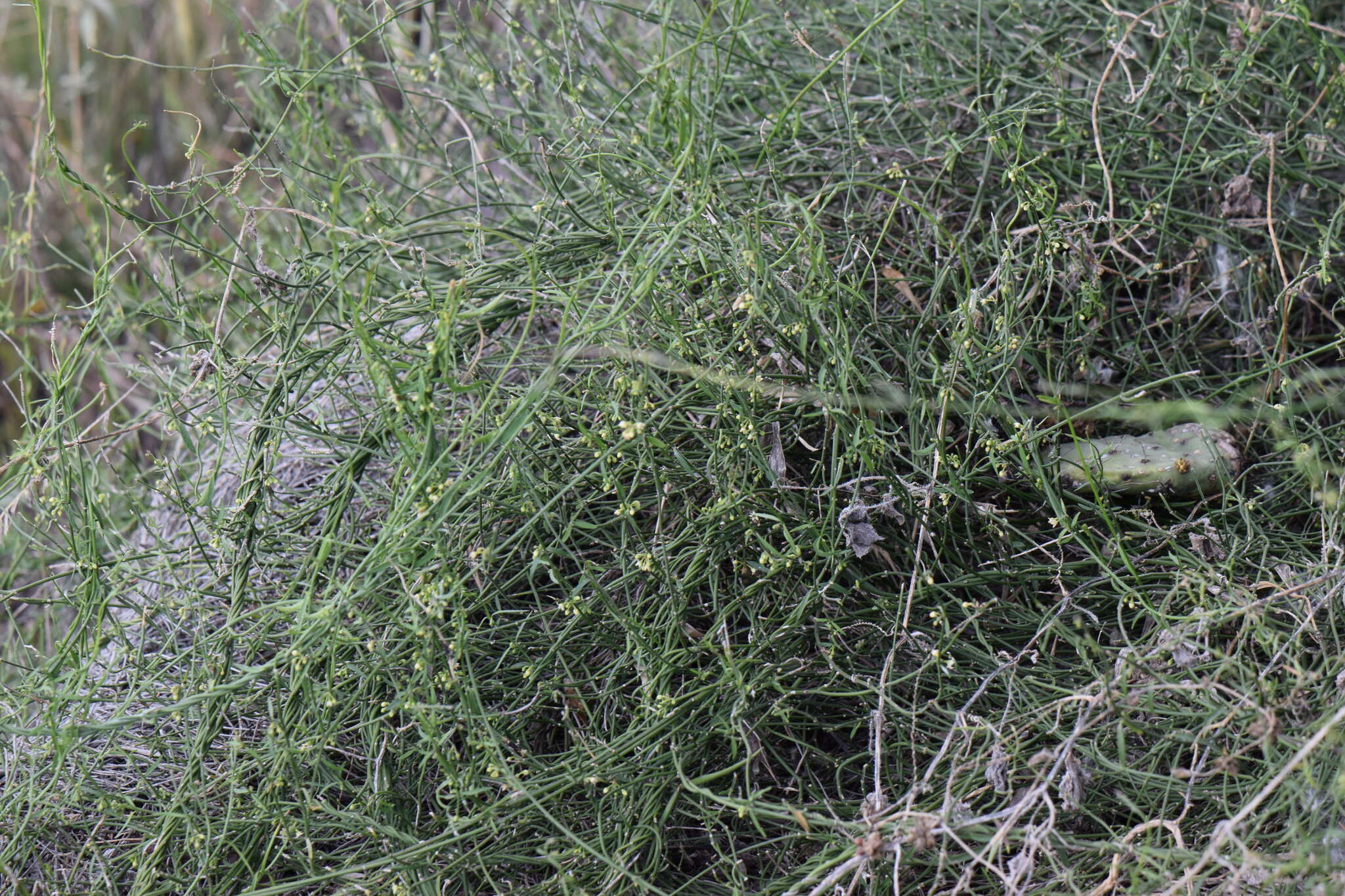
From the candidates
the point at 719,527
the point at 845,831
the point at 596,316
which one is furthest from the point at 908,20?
the point at 845,831

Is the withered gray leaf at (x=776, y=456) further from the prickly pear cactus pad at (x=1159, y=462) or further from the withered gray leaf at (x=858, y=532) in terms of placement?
the prickly pear cactus pad at (x=1159, y=462)

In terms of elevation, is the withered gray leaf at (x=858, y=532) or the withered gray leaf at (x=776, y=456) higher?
the withered gray leaf at (x=776, y=456)

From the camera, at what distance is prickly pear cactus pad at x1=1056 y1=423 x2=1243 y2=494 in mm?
1271

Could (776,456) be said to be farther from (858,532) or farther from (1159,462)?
(1159,462)

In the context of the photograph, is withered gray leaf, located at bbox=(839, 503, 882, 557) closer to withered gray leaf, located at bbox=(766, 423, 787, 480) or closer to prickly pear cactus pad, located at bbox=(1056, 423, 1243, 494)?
withered gray leaf, located at bbox=(766, 423, 787, 480)

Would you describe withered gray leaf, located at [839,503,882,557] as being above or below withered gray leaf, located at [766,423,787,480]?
below

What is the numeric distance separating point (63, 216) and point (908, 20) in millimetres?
2202

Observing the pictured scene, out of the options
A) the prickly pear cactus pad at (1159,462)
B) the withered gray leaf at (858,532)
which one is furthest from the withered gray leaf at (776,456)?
the prickly pear cactus pad at (1159,462)

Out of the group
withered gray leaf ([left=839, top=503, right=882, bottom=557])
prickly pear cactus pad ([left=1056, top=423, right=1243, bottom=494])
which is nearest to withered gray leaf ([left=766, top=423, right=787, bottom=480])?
withered gray leaf ([left=839, top=503, right=882, bottom=557])

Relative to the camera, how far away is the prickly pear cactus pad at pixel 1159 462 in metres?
1.27

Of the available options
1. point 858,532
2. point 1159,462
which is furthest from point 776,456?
point 1159,462

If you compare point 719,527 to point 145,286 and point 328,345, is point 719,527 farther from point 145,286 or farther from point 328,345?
point 145,286

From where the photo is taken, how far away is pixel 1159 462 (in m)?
1.28

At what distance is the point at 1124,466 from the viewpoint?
128 cm
